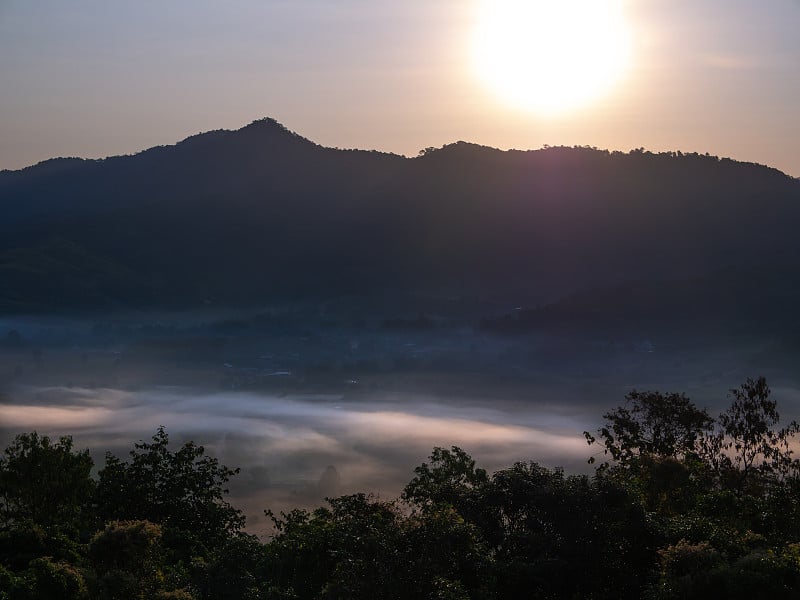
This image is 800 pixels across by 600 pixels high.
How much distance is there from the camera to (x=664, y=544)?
1485 inches

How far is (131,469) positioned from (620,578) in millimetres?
29339

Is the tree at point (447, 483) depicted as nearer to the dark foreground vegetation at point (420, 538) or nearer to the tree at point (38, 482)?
the dark foreground vegetation at point (420, 538)

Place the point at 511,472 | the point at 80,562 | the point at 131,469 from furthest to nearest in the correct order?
the point at 131,469 < the point at 511,472 < the point at 80,562

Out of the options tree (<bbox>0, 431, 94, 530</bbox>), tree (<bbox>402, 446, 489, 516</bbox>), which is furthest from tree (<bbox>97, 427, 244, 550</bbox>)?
tree (<bbox>402, 446, 489, 516</bbox>)

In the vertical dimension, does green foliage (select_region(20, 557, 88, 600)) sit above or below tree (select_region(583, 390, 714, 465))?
below

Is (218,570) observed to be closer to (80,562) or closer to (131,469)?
(80,562)

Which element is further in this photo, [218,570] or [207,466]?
[207,466]

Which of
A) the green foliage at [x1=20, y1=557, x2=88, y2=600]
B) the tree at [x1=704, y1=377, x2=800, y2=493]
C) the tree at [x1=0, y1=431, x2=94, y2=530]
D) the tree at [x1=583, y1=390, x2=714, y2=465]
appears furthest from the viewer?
the tree at [x1=704, y1=377, x2=800, y2=493]

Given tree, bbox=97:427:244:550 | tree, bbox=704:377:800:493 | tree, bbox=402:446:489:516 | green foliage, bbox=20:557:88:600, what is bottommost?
green foliage, bbox=20:557:88:600

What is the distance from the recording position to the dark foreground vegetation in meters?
31.7

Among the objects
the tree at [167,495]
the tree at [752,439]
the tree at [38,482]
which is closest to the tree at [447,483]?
the tree at [167,495]

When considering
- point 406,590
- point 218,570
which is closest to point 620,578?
point 406,590

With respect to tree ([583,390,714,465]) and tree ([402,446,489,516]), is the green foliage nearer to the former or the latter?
tree ([402,446,489,516])

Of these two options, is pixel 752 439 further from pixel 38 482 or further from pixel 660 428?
pixel 38 482
